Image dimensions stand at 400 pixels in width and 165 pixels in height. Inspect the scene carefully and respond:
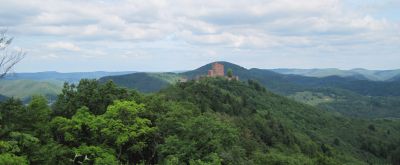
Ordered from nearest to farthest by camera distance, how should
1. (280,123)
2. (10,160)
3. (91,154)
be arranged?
(10,160), (91,154), (280,123)

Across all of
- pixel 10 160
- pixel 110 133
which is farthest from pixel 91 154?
pixel 10 160

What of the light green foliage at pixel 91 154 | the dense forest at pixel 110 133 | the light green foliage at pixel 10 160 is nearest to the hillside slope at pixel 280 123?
the dense forest at pixel 110 133

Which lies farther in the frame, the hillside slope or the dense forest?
the hillside slope

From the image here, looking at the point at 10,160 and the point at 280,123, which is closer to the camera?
the point at 10,160

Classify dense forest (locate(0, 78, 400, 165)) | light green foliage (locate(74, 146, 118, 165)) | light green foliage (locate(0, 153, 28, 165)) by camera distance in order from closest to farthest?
1. light green foliage (locate(0, 153, 28, 165))
2. dense forest (locate(0, 78, 400, 165))
3. light green foliage (locate(74, 146, 118, 165))

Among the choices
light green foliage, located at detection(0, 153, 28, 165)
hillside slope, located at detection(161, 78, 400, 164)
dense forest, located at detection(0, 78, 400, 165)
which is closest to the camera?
light green foliage, located at detection(0, 153, 28, 165)

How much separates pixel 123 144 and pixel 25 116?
37.9 ft

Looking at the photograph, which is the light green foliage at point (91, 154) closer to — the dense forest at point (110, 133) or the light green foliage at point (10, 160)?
the dense forest at point (110, 133)

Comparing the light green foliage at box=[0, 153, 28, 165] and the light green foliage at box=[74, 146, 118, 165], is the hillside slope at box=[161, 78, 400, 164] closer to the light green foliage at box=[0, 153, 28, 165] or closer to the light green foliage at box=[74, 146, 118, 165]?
the light green foliage at box=[74, 146, 118, 165]

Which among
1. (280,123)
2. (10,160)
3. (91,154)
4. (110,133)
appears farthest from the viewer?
(280,123)

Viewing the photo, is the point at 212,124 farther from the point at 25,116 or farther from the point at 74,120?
the point at 25,116

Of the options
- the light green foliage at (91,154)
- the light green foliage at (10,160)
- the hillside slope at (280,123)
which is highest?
the light green foliage at (10,160)

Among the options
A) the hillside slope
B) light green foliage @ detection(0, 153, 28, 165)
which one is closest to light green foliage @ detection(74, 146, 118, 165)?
light green foliage @ detection(0, 153, 28, 165)

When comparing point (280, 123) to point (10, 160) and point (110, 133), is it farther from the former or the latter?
point (10, 160)
